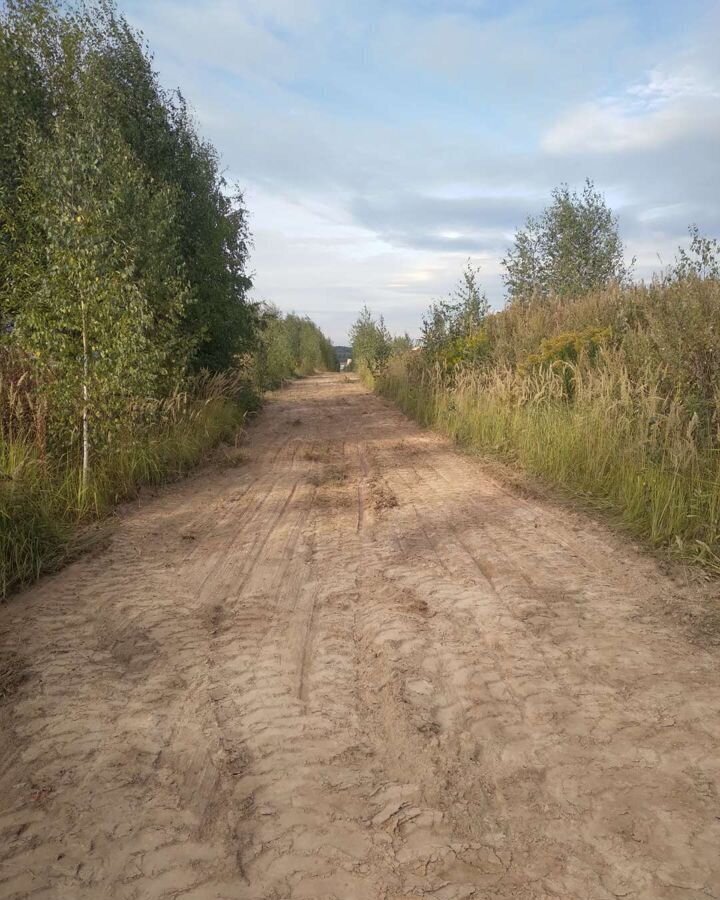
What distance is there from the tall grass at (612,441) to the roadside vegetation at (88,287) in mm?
4664

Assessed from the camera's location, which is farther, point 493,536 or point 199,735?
point 493,536

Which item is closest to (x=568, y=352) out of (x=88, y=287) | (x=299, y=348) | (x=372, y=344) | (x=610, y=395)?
(x=610, y=395)

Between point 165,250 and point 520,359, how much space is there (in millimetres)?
6430

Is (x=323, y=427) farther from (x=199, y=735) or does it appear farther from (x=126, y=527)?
(x=199, y=735)

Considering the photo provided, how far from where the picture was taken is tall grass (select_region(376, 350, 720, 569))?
17.1ft

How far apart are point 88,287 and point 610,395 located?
5878mm

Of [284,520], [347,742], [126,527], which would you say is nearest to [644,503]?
[284,520]

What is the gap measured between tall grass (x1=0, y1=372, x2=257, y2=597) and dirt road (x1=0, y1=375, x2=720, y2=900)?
347 millimetres

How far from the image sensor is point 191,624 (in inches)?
156

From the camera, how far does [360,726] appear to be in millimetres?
2910

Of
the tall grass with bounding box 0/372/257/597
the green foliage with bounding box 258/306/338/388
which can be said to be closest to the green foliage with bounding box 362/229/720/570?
the tall grass with bounding box 0/372/257/597

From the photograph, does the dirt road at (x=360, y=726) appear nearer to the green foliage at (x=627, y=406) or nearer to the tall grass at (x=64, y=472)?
the tall grass at (x=64, y=472)

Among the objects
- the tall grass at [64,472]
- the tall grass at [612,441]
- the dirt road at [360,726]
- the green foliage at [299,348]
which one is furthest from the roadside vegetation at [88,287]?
the green foliage at [299,348]

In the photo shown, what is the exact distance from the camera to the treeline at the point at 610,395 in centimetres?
558
